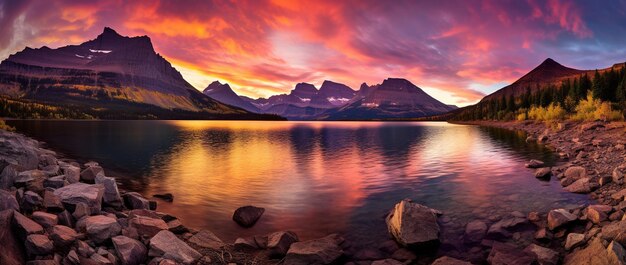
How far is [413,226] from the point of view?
16516 millimetres

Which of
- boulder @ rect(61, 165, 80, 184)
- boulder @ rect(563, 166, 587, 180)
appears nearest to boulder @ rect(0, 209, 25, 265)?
boulder @ rect(61, 165, 80, 184)

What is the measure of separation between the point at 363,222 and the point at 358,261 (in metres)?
5.96

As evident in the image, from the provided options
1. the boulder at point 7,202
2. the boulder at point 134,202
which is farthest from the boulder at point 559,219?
the boulder at point 7,202

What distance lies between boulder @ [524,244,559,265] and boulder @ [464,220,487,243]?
296cm

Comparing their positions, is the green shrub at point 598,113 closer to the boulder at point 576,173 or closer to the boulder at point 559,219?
the boulder at point 576,173

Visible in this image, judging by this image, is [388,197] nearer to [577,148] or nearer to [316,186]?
[316,186]

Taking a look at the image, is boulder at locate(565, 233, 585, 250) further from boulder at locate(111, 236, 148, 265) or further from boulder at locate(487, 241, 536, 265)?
boulder at locate(111, 236, 148, 265)

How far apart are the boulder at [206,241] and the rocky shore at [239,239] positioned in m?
0.05

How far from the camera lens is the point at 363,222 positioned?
21031 mm

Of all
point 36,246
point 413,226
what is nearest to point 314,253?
point 413,226

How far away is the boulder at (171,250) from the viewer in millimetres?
13469

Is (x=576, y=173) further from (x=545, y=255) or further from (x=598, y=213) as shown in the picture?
(x=545, y=255)

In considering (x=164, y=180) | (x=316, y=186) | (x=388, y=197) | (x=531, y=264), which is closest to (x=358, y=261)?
(x=531, y=264)

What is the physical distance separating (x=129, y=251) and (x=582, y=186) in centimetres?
2951
